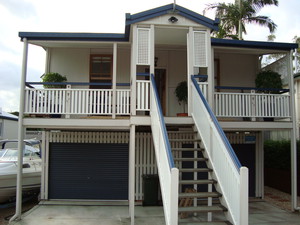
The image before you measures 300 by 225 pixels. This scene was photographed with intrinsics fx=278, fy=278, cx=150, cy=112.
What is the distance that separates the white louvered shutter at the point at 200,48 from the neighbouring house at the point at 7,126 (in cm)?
1691

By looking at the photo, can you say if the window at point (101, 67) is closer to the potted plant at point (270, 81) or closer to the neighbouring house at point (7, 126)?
the potted plant at point (270, 81)

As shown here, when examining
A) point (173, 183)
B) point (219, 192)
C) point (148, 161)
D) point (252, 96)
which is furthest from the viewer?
point (148, 161)

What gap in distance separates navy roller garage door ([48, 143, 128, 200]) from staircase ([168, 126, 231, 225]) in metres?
2.08

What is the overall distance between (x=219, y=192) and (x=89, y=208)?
493 centimetres

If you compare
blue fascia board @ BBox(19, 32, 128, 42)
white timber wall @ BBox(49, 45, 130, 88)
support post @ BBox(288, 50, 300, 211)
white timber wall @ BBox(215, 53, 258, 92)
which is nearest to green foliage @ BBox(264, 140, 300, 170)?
support post @ BBox(288, 50, 300, 211)

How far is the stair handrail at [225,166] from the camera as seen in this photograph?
4.32 metres

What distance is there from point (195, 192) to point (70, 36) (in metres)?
5.54

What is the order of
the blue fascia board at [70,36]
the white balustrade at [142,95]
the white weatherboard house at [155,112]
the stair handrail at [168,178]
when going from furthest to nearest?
the blue fascia board at [70,36] < the white balustrade at [142,95] < the white weatherboard house at [155,112] < the stair handrail at [168,178]

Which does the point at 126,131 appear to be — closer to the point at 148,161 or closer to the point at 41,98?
the point at 148,161

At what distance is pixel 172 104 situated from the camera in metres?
10.1

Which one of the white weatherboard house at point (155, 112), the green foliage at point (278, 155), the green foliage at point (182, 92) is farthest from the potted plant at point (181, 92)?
the green foliage at point (278, 155)

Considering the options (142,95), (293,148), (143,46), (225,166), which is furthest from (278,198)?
(143,46)

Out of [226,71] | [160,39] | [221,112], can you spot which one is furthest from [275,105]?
[160,39]

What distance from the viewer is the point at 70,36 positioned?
802cm
